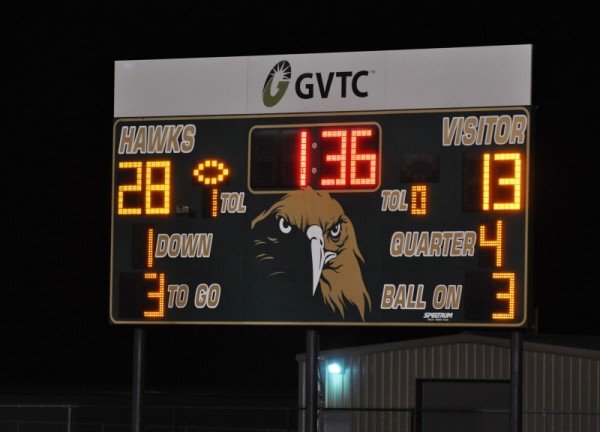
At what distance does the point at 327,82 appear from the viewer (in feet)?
39.4

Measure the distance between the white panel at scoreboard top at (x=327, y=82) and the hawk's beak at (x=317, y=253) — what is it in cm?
106

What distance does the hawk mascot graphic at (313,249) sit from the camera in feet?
38.5

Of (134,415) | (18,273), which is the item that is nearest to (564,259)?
(18,273)

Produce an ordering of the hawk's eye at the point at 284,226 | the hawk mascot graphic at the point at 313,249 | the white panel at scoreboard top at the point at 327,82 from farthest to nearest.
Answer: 1. the hawk's eye at the point at 284,226
2. the hawk mascot graphic at the point at 313,249
3. the white panel at scoreboard top at the point at 327,82

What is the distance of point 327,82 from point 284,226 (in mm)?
1333

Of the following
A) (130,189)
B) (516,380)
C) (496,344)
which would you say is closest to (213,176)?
(130,189)

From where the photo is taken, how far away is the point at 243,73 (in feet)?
40.4

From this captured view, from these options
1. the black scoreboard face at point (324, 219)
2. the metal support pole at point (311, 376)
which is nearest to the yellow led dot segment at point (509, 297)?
the black scoreboard face at point (324, 219)

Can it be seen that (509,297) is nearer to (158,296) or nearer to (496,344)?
(158,296)

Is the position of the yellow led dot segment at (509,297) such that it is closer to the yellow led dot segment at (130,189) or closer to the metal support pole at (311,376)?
the metal support pole at (311,376)

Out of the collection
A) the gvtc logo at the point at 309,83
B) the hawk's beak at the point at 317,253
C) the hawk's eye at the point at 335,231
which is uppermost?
the gvtc logo at the point at 309,83

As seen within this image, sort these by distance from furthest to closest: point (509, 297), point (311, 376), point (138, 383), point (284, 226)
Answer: point (138, 383) → point (311, 376) → point (284, 226) → point (509, 297)

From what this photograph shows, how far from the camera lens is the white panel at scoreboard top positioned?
11649 mm

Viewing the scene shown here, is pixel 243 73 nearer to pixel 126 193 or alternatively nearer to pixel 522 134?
pixel 126 193
